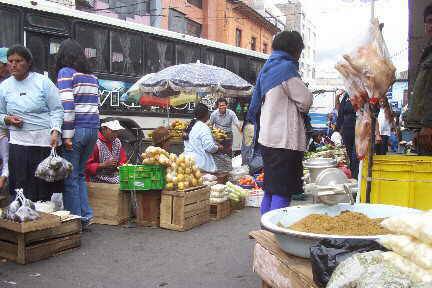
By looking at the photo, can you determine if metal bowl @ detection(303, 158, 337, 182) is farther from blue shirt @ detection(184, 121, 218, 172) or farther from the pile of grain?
the pile of grain

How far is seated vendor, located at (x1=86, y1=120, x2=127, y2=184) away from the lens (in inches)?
265

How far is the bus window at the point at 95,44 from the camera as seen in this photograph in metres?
11.3

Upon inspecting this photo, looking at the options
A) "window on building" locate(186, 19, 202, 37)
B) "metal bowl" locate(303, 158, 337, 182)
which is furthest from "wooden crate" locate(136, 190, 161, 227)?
"window on building" locate(186, 19, 202, 37)

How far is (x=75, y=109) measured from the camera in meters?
5.95

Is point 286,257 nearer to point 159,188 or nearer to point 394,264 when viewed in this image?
point 394,264

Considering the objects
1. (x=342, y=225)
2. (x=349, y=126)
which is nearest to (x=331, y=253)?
(x=342, y=225)

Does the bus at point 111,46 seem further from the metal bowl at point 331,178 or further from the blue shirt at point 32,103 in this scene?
the metal bowl at point 331,178

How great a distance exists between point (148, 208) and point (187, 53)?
8.69 meters

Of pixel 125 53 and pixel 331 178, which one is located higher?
pixel 125 53

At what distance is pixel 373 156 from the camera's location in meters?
3.71

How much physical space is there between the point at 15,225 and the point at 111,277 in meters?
1.09

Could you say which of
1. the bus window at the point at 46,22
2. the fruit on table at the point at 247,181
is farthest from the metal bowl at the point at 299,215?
the bus window at the point at 46,22

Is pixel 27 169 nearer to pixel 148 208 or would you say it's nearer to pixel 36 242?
pixel 36 242

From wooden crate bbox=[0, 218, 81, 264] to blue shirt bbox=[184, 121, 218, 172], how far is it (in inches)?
126
